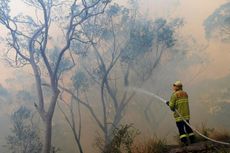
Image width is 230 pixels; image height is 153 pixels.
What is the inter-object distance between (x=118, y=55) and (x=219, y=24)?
21.4 ft

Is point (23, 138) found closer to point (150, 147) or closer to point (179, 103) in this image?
point (150, 147)

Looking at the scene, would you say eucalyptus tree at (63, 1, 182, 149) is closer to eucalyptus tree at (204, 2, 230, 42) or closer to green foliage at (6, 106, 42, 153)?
eucalyptus tree at (204, 2, 230, 42)

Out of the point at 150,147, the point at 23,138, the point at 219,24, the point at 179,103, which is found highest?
the point at 219,24

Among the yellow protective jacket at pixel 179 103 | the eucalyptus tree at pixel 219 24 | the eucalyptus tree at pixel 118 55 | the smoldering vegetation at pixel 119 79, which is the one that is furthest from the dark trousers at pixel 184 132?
the eucalyptus tree at pixel 219 24

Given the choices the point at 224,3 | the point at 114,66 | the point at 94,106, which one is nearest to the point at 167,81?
the point at 114,66

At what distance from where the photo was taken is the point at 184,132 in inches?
372

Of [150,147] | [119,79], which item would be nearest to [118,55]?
[119,79]

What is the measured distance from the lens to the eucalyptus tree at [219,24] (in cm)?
2020

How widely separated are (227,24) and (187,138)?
1249 cm

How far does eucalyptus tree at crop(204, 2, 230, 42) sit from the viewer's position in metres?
20.2

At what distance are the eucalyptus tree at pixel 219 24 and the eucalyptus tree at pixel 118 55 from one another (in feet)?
6.20

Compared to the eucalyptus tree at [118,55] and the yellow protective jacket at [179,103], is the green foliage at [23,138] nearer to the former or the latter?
the eucalyptus tree at [118,55]

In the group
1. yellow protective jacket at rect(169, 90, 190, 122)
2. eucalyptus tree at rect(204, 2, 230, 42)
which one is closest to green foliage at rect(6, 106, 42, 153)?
yellow protective jacket at rect(169, 90, 190, 122)

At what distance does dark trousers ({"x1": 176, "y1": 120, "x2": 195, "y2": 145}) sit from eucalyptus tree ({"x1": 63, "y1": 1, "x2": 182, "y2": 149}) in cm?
900
